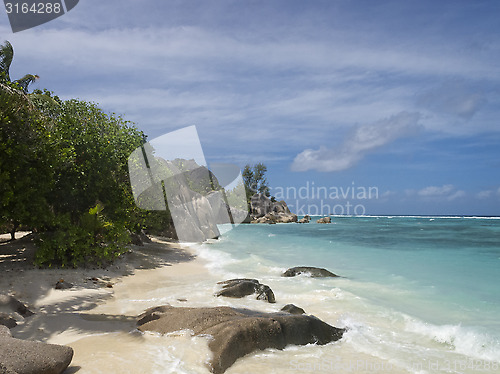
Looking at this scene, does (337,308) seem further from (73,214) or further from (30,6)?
(30,6)

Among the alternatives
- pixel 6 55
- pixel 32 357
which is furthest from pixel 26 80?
pixel 32 357

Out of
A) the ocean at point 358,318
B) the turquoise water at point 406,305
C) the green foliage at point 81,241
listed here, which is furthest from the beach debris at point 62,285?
the turquoise water at point 406,305

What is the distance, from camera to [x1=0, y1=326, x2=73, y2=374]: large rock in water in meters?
4.14

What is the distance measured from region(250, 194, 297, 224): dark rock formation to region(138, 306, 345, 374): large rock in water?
7844 cm

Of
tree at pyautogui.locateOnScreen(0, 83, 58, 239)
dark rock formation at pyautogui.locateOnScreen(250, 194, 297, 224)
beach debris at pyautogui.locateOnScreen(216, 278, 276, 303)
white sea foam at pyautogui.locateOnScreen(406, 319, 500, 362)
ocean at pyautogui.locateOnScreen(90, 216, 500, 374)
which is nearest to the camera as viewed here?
ocean at pyautogui.locateOnScreen(90, 216, 500, 374)

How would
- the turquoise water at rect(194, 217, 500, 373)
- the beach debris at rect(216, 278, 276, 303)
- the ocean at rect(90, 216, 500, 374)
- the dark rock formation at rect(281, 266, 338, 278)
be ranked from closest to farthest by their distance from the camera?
the ocean at rect(90, 216, 500, 374) → the turquoise water at rect(194, 217, 500, 373) → the beach debris at rect(216, 278, 276, 303) → the dark rock formation at rect(281, 266, 338, 278)

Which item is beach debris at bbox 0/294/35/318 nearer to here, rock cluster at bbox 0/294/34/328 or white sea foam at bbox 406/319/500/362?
rock cluster at bbox 0/294/34/328

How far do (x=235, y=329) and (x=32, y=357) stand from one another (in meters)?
2.74

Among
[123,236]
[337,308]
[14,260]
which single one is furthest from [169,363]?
[14,260]

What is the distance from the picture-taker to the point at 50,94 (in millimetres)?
17016

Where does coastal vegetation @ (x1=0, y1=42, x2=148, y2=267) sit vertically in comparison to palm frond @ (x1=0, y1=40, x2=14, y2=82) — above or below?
below

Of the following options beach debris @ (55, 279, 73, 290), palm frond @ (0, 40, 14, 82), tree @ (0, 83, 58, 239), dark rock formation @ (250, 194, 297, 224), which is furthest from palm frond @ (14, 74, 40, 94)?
dark rock formation @ (250, 194, 297, 224)

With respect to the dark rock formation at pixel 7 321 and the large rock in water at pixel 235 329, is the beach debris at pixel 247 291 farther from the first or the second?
the dark rock formation at pixel 7 321

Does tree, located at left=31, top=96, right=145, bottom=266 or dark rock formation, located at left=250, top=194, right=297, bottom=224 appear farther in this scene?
dark rock formation, located at left=250, top=194, right=297, bottom=224
